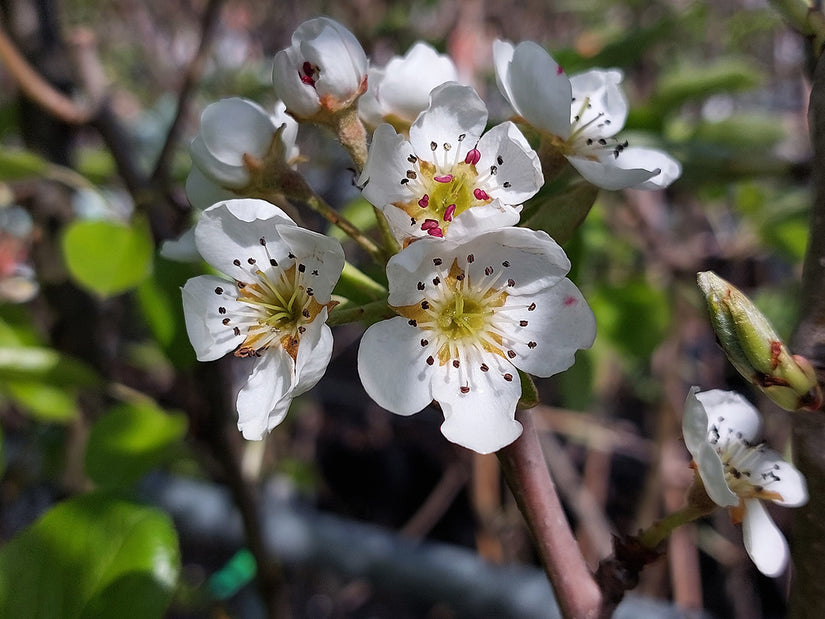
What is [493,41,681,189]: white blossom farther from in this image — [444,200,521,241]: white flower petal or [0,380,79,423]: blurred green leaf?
[0,380,79,423]: blurred green leaf

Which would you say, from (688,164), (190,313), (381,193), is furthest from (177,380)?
(688,164)

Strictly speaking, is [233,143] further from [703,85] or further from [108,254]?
[703,85]

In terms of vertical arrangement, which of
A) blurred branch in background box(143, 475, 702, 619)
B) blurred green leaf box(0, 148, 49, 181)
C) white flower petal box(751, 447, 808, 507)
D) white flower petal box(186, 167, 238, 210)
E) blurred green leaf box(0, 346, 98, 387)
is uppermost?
white flower petal box(186, 167, 238, 210)

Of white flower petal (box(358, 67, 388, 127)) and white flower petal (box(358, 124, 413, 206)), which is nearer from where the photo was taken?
white flower petal (box(358, 124, 413, 206))

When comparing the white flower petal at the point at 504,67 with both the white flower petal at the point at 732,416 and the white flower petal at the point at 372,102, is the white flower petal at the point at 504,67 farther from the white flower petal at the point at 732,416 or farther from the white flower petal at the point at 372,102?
the white flower petal at the point at 732,416

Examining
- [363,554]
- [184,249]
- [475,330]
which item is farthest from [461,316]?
[363,554]

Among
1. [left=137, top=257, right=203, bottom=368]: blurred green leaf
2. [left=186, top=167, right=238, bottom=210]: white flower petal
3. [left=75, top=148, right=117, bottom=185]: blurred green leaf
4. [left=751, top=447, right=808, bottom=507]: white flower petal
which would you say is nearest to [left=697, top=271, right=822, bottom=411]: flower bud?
[left=751, top=447, right=808, bottom=507]: white flower petal
